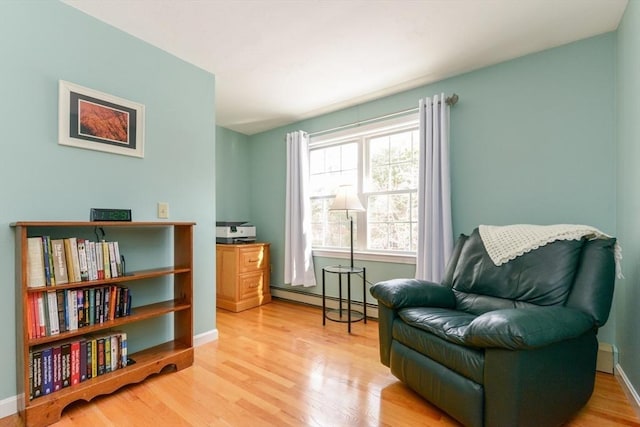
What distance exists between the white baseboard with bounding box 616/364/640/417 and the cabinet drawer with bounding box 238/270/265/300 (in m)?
3.25

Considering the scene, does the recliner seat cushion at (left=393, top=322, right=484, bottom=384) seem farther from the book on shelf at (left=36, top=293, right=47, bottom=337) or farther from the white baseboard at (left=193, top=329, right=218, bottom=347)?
the book on shelf at (left=36, top=293, right=47, bottom=337)

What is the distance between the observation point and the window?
3.12 meters

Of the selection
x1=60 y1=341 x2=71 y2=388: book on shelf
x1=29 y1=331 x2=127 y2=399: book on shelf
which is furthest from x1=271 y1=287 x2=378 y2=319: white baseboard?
x1=60 y1=341 x2=71 y2=388: book on shelf

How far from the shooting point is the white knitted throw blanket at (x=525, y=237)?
1.82 m

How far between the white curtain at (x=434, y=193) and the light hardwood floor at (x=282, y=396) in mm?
888

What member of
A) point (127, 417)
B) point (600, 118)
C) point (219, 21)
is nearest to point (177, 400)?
point (127, 417)

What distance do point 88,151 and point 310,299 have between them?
2.70m

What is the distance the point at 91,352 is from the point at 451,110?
323 centimetres

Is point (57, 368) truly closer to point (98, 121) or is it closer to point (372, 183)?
point (98, 121)

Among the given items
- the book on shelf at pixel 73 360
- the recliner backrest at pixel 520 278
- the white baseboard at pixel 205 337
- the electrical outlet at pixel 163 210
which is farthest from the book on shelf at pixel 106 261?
the recliner backrest at pixel 520 278

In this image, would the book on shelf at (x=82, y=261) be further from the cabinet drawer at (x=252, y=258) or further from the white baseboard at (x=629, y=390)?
the white baseboard at (x=629, y=390)

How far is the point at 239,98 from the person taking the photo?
331 cm

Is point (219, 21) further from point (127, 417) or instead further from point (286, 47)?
point (127, 417)

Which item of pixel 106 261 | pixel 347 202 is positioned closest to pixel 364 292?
pixel 347 202
